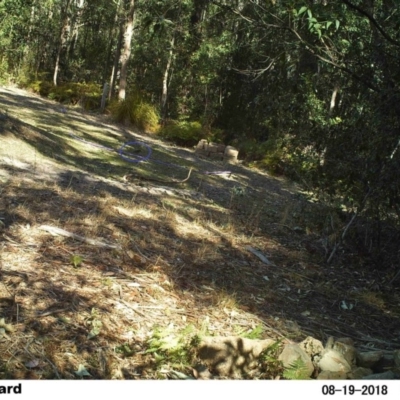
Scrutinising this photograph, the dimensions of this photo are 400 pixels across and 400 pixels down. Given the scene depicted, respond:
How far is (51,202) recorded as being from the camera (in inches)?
176

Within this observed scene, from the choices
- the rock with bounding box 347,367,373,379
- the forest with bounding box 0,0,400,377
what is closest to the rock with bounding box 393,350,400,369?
the rock with bounding box 347,367,373,379

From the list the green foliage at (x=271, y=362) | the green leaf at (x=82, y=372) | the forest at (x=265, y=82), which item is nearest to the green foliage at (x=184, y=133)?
the forest at (x=265, y=82)

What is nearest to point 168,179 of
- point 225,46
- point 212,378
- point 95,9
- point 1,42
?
point 212,378

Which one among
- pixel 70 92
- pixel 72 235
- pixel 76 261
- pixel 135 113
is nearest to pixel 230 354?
pixel 76 261

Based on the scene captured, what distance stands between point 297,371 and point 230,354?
0.39 meters

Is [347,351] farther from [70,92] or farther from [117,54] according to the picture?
[117,54]

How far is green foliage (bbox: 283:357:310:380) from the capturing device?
2275 millimetres

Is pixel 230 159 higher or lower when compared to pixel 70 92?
lower

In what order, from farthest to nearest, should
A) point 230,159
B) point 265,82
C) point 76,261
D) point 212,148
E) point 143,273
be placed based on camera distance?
1. point 212,148
2. point 230,159
3. point 265,82
4. point 143,273
5. point 76,261

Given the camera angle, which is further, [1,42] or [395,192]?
[1,42]

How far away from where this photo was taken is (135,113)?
50.8ft

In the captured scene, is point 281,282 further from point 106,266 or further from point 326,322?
point 106,266

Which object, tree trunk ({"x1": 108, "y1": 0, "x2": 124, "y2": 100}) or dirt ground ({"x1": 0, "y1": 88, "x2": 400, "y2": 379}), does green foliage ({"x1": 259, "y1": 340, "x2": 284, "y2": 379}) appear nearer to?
dirt ground ({"x1": 0, "y1": 88, "x2": 400, "y2": 379})

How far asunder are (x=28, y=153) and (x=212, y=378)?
17.3ft
